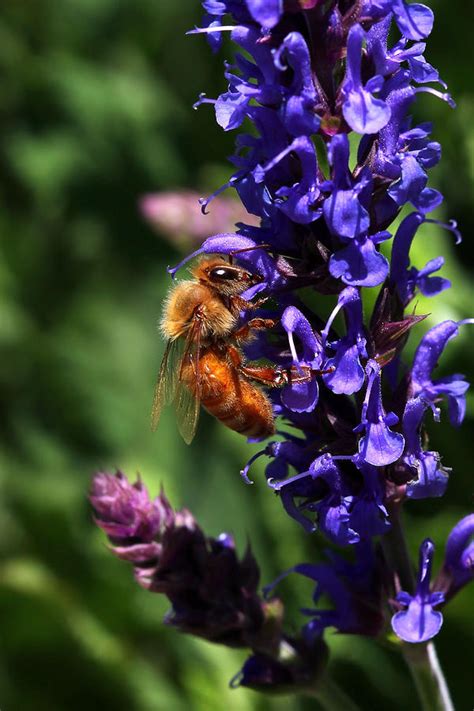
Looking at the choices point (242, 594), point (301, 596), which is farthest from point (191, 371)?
point (301, 596)

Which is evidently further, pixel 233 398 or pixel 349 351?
pixel 233 398

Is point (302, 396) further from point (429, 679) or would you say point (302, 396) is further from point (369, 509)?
point (429, 679)

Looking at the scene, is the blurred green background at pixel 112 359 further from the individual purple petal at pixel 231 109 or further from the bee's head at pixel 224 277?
the individual purple petal at pixel 231 109

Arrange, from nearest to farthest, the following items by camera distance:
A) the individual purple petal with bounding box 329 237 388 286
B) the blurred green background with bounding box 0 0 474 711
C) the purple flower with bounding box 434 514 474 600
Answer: the individual purple petal with bounding box 329 237 388 286 → the purple flower with bounding box 434 514 474 600 → the blurred green background with bounding box 0 0 474 711

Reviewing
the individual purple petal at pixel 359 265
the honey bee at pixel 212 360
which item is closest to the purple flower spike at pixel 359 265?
the individual purple petal at pixel 359 265

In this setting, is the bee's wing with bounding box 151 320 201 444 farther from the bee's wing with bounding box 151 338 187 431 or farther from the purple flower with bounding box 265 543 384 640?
the purple flower with bounding box 265 543 384 640

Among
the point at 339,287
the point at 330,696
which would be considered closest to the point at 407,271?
the point at 339,287

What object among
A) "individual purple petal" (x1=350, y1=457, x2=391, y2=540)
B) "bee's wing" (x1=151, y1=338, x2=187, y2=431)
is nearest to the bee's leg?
"bee's wing" (x1=151, y1=338, x2=187, y2=431)
